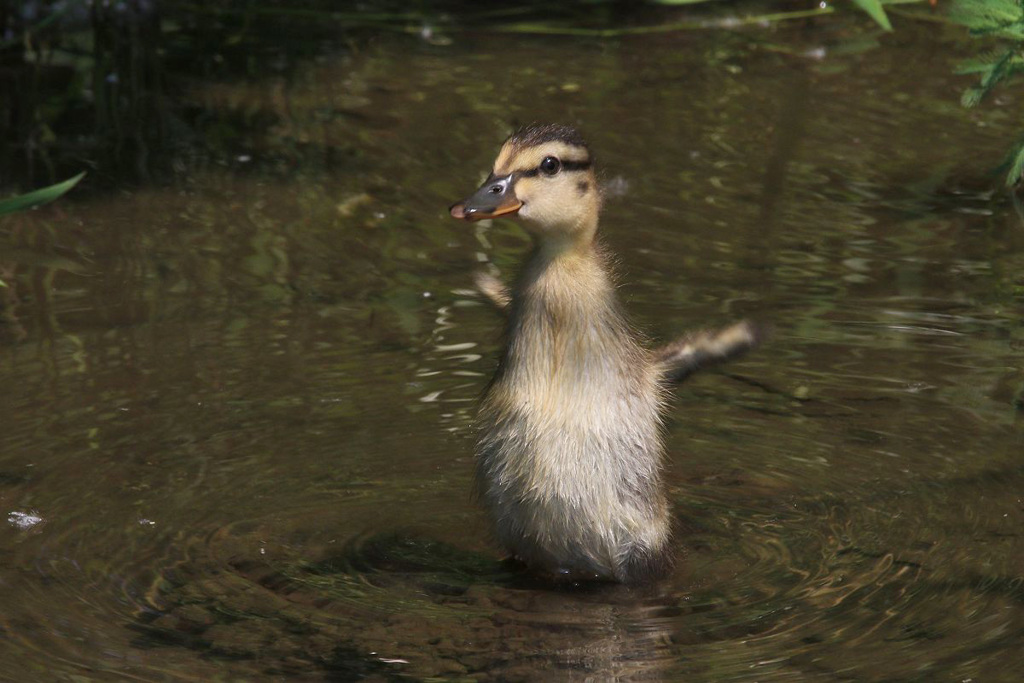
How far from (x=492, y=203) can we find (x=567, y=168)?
0.89 feet

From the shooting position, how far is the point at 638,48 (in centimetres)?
989

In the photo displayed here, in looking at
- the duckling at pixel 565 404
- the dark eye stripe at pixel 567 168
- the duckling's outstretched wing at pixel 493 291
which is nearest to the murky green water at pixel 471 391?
the duckling at pixel 565 404

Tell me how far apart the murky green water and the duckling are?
0.16m

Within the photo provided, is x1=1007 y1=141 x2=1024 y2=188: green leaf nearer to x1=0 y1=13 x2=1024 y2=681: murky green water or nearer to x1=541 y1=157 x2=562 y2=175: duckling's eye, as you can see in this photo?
x1=0 y1=13 x2=1024 y2=681: murky green water

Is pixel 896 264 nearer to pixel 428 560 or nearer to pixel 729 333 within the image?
pixel 729 333

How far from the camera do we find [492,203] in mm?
4746

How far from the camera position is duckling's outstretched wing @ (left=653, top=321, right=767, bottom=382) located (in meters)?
4.96

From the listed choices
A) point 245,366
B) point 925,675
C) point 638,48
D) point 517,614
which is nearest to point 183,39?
point 638,48

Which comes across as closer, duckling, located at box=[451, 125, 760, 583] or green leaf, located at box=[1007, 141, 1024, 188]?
duckling, located at box=[451, 125, 760, 583]

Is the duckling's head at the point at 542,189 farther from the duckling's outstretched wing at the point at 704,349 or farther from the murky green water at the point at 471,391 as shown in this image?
the murky green water at the point at 471,391

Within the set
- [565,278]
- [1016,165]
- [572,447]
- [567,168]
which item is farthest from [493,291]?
[1016,165]

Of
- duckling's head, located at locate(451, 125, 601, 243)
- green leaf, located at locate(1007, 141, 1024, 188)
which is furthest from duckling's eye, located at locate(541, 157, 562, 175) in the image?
green leaf, located at locate(1007, 141, 1024, 188)

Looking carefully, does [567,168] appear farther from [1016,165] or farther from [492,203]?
[1016,165]

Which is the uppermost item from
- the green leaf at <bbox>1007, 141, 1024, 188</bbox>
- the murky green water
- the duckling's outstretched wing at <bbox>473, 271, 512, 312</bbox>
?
the green leaf at <bbox>1007, 141, 1024, 188</bbox>
